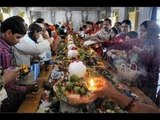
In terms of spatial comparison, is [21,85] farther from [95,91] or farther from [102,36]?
[102,36]

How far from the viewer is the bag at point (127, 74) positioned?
4.32ft

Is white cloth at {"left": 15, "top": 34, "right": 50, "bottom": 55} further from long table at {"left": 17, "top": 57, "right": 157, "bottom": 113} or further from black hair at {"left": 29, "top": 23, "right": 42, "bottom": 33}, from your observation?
long table at {"left": 17, "top": 57, "right": 157, "bottom": 113}

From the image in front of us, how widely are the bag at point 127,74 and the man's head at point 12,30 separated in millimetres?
565

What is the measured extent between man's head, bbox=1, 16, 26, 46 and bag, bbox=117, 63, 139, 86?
0.56 metres

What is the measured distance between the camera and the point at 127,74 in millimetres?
1331

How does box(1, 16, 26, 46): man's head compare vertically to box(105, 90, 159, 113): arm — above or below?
above

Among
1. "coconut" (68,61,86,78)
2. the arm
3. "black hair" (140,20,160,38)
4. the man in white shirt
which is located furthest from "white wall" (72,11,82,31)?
the arm

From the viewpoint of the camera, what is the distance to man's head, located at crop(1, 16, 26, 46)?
1329 mm

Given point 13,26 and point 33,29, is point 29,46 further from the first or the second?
point 13,26

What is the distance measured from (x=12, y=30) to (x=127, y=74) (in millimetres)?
642

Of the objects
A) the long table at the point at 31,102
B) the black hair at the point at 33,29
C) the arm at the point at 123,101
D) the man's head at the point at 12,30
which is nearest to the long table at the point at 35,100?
the long table at the point at 31,102

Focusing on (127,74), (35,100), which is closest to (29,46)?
(35,100)
